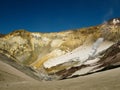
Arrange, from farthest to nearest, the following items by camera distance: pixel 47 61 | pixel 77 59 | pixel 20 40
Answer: pixel 20 40 < pixel 47 61 < pixel 77 59

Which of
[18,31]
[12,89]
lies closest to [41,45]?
[18,31]

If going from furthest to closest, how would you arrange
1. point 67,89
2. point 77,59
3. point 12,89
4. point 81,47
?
point 81,47 → point 77,59 → point 12,89 → point 67,89

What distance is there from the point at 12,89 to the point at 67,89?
5.17 m

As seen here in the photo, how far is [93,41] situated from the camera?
17100 cm

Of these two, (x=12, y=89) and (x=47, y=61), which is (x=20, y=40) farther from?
(x=12, y=89)

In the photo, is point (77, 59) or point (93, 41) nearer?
point (77, 59)

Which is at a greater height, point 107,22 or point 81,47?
point 107,22

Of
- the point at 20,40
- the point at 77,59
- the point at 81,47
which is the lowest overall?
the point at 77,59

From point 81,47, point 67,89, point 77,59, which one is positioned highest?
point 81,47

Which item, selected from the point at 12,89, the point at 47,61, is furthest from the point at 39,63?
the point at 12,89

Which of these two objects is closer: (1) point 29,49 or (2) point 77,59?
(2) point 77,59

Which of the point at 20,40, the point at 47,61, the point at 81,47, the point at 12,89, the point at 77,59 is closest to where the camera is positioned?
the point at 12,89

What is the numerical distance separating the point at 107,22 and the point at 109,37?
57.2 feet

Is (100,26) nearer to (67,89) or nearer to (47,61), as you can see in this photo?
(47,61)
